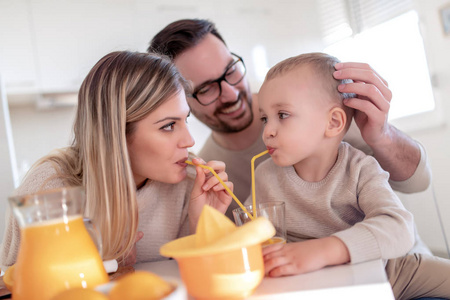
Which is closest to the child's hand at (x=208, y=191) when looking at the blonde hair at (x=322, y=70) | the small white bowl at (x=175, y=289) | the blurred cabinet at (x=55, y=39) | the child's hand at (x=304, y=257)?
the blonde hair at (x=322, y=70)

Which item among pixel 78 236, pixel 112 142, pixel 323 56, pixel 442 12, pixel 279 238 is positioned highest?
pixel 442 12

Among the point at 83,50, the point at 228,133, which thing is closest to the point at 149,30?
the point at 83,50

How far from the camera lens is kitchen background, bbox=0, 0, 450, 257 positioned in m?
2.71

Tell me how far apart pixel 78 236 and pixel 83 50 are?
10.5 ft

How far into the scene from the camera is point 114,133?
1.13m

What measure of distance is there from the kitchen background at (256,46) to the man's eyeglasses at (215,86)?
1.17m

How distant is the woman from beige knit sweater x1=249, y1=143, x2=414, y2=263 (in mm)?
169

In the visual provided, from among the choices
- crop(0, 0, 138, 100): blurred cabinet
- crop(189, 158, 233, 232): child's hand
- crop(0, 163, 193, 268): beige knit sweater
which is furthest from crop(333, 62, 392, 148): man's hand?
crop(0, 0, 138, 100): blurred cabinet

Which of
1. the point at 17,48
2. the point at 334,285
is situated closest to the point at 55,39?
the point at 17,48

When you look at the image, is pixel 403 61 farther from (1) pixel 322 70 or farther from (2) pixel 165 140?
(2) pixel 165 140

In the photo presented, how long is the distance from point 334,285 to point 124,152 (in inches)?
26.9

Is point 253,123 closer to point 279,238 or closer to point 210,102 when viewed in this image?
point 210,102

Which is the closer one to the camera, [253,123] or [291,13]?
[253,123]

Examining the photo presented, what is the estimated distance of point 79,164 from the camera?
48.7 inches
